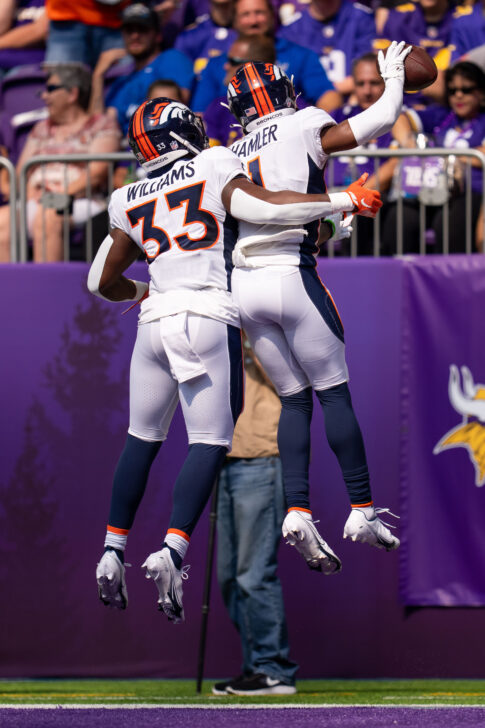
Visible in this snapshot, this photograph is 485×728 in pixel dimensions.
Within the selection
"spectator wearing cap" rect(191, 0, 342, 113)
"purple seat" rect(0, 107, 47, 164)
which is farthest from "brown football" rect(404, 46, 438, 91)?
"purple seat" rect(0, 107, 47, 164)

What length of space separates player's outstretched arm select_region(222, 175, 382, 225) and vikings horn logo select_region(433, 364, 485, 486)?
2.88m

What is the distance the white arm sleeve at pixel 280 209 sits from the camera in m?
5.38

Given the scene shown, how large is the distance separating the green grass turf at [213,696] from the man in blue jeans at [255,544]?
0.65 feet

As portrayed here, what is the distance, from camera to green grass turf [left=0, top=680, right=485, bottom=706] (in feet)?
23.5

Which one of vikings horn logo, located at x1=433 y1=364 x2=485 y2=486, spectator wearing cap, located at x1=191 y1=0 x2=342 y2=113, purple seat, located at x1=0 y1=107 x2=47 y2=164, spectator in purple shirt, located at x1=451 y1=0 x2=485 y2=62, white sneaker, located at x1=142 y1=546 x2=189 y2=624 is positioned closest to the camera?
white sneaker, located at x1=142 y1=546 x2=189 y2=624

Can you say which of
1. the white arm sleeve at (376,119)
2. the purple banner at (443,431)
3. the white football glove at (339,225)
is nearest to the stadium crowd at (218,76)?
the purple banner at (443,431)

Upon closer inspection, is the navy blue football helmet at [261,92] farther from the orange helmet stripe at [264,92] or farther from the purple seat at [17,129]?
the purple seat at [17,129]

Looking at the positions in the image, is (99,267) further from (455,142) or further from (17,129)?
(17,129)

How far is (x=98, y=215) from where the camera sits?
27.1ft

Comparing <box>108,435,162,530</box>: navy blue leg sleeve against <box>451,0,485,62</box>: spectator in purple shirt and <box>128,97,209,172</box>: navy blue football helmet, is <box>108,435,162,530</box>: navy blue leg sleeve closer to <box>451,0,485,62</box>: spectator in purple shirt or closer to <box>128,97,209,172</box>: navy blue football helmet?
<box>128,97,209,172</box>: navy blue football helmet

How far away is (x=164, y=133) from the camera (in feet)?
18.6

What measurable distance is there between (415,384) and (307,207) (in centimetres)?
299

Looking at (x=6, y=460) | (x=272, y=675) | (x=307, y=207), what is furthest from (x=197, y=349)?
(x=6, y=460)

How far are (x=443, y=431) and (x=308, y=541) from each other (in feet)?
9.10
